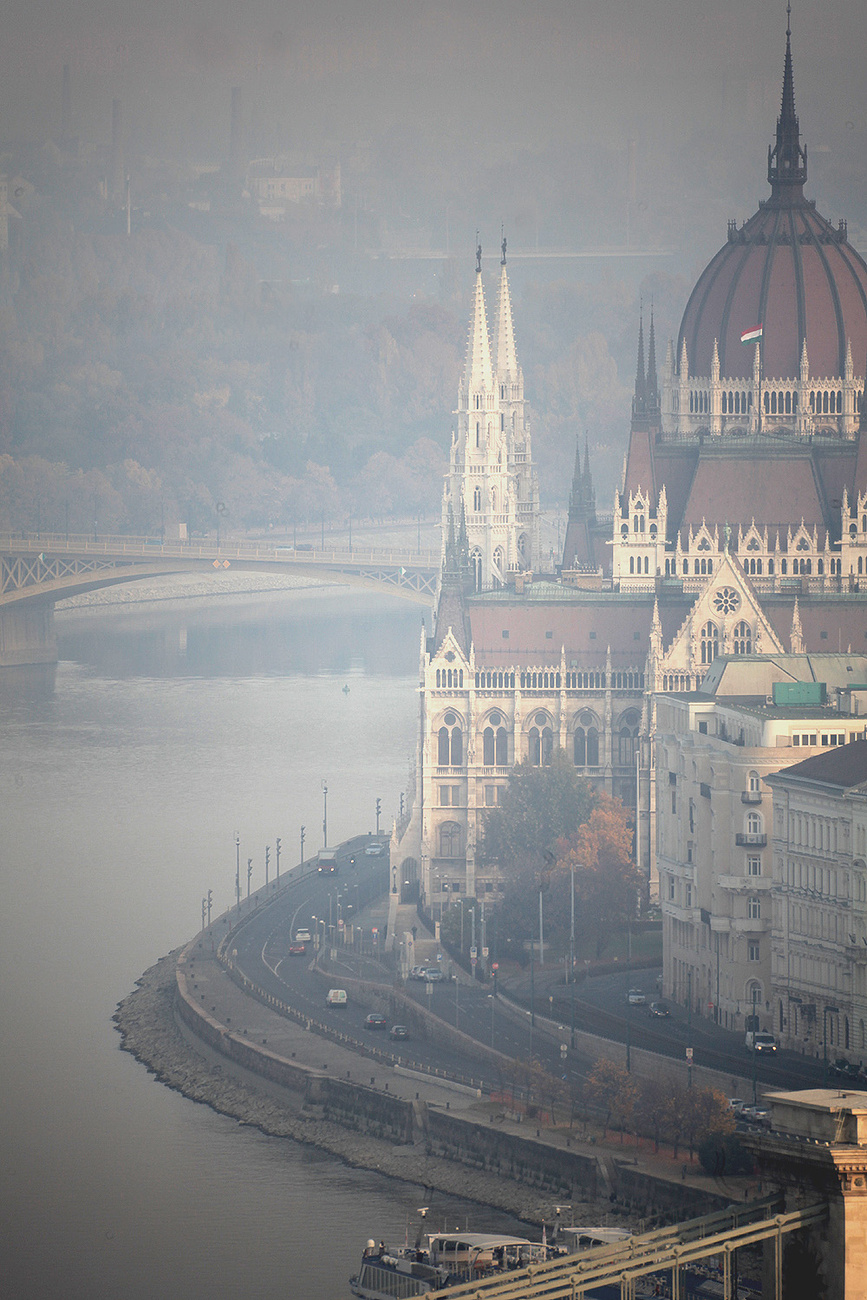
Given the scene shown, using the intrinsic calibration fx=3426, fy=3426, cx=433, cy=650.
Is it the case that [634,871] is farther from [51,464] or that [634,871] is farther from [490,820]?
[51,464]

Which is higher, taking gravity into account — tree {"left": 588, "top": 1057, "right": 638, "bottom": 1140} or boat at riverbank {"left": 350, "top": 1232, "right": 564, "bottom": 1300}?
tree {"left": 588, "top": 1057, "right": 638, "bottom": 1140}

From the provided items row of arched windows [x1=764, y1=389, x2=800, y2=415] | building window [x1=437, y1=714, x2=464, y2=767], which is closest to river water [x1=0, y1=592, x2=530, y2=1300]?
building window [x1=437, y1=714, x2=464, y2=767]

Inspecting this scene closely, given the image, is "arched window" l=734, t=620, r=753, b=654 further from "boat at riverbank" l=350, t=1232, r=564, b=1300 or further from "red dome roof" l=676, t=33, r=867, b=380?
"boat at riverbank" l=350, t=1232, r=564, b=1300

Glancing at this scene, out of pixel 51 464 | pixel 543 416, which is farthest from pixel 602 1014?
pixel 543 416

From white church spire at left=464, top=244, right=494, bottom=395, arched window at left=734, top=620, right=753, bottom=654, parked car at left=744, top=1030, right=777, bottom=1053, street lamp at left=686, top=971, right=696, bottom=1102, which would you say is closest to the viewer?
street lamp at left=686, top=971, right=696, bottom=1102

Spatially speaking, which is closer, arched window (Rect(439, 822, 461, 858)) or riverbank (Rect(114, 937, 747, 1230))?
riverbank (Rect(114, 937, 747, 1230))

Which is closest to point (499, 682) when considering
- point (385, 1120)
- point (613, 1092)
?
point (385, 1120)

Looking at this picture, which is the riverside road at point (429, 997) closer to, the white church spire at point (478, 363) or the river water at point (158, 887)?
the river water at point (158, 887)
